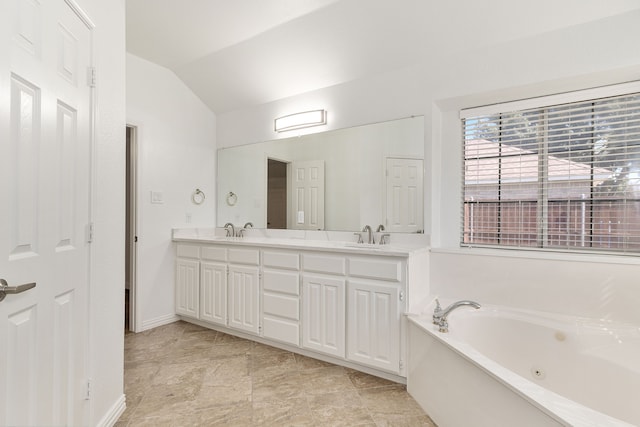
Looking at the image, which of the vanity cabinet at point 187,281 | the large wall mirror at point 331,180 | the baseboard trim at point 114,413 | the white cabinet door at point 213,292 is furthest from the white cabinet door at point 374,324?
the vanity cabinet at point 187,281

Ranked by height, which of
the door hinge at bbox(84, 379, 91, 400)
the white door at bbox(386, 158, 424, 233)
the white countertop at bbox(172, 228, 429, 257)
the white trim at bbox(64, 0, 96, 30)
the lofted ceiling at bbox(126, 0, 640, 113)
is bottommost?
the door hinge at bbox(84, 379, 91, 400)

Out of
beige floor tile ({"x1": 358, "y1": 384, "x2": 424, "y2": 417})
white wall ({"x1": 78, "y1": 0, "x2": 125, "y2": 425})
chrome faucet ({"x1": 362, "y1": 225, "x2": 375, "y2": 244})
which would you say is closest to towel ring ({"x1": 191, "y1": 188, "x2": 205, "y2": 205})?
white wall ({"x1": 78, "y1": 0, "x2": 125, "y2": 425})

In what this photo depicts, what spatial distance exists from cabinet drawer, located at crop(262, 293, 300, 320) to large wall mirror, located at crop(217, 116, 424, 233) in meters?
0.79

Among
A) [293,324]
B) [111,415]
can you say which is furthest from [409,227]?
[111,415]

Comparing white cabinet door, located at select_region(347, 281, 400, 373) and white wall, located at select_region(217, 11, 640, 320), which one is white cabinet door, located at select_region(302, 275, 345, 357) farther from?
white wall, located at select_region(217, 11, 640, 320)

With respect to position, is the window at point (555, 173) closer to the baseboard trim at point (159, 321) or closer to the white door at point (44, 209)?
the white door at point (44, 209)

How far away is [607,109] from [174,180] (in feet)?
12.1

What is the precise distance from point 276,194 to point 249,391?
73.6 inches

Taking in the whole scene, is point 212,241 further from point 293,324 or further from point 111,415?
point 111,415

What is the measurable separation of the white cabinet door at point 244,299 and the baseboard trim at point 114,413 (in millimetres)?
1055

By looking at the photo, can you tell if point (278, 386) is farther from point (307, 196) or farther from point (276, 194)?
point (276, 194)

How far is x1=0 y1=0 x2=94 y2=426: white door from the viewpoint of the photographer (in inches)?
38.6

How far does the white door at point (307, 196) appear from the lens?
302 cm

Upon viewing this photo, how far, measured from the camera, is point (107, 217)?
161cm
